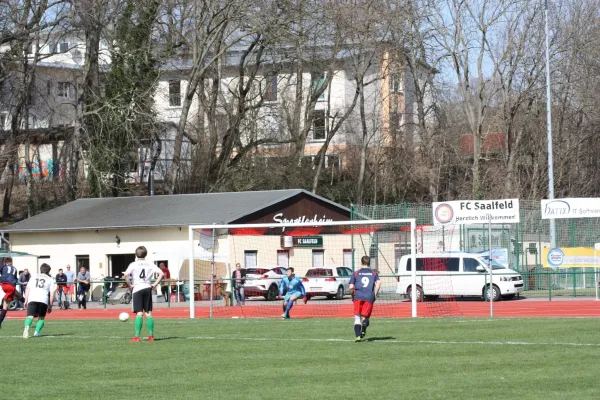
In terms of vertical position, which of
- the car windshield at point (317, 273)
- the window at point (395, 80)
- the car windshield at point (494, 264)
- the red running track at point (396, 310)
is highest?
the window at point (395, 80)

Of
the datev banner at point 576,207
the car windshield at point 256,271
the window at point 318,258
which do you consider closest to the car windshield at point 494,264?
the datev banner at point 576,207

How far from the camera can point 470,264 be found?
125 ft

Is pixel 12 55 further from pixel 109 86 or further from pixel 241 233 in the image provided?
pixel 241 233

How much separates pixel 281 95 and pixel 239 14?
32.2ft

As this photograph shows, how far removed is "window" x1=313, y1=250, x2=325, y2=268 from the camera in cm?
3844

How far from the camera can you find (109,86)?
50.0m

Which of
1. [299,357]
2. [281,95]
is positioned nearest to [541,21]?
[281,95]

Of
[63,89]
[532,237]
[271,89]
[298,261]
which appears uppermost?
[63,89]

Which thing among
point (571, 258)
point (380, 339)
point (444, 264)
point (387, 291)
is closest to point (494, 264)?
point (444, 264)

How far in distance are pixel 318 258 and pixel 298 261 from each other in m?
0.96

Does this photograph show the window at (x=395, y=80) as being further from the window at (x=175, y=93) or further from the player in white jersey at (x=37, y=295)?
the player in white jersey at (x=37, y=295)

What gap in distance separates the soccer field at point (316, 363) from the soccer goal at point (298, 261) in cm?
1178

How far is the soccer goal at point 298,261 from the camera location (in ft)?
115

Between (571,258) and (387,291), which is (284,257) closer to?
(387,291)
